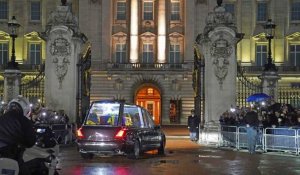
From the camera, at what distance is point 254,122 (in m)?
22.7

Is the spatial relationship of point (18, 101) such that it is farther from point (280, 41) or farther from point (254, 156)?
point (280, 41)

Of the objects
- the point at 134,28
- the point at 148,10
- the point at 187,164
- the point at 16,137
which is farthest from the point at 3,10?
the point at 16,137

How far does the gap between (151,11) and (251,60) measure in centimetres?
1198

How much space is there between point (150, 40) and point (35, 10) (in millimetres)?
13278

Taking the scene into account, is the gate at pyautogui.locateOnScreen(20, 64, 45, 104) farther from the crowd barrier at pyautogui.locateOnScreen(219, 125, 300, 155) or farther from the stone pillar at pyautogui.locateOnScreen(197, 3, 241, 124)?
the crowd barrier at pyautogui.locateOnScreen(219, 125, 300, 155)

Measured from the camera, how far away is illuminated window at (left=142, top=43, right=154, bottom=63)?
67625 millimetres

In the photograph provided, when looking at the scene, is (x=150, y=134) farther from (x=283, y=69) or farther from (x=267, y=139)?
(x=283, y=69)

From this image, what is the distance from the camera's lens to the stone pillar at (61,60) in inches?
987

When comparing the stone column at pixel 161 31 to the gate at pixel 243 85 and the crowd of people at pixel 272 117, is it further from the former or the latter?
the crowd of people at pixel 272 117

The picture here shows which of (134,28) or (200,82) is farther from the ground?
(134,28)

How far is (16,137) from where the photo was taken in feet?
26.9

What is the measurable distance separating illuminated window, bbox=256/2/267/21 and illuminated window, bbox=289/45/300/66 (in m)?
4.36

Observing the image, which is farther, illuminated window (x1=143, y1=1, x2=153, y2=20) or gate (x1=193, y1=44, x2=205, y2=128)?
illuminated window (x1=143, y1=1, x2=153, y2=20)

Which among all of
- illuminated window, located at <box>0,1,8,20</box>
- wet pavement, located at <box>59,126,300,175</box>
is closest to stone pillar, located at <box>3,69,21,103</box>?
wet pavement, located at <box>59,126,300,175</box>
